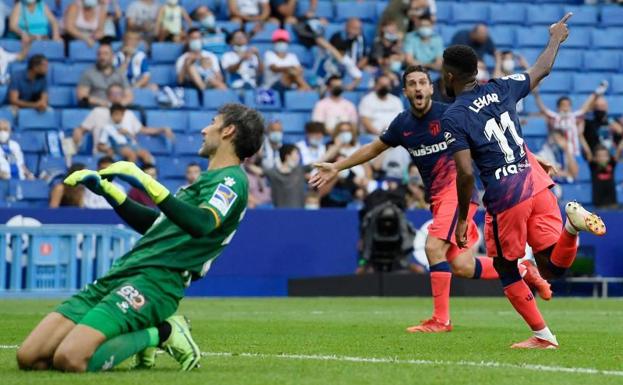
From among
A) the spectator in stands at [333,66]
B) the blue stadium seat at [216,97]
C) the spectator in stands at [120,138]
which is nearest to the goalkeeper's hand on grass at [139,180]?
the spectator in stands at [120,138]

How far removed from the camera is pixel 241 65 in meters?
22.8

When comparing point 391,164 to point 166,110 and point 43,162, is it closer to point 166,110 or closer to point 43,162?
point 166,110

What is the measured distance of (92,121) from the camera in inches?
830

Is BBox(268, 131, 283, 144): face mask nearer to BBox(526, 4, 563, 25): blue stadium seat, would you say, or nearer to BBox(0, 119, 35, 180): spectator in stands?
BBox(0, 119, 35, 180): spectator in stands

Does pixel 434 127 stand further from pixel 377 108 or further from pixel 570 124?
pixel 570 124

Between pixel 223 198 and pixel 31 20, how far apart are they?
16168 mm

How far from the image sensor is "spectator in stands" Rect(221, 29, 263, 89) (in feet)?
74.8

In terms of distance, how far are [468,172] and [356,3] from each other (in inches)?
650

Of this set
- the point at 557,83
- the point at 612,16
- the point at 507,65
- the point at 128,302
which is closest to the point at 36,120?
the point at 507,65

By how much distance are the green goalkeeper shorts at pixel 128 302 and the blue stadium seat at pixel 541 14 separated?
65.9ft

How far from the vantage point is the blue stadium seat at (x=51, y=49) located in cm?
2267

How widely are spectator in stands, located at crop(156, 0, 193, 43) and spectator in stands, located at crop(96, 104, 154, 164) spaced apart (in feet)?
8.39

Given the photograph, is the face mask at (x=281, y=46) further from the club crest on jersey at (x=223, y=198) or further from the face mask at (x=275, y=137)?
the club crest on jersey at (x=223, y=198)

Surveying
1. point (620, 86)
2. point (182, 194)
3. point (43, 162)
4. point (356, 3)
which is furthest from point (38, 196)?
point (182, 194)
